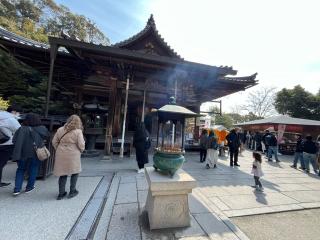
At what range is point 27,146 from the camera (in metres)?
A: 3.65

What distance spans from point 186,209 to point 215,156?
4.68 meters

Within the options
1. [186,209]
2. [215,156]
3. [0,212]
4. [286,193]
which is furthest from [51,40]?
[286,193]

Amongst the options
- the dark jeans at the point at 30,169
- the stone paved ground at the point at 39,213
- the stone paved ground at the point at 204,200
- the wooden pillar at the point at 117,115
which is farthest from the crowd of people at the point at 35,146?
the wooden pillar at the point at 117,115

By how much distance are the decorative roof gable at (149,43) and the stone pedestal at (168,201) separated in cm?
874

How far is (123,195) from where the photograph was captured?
12.8 feet

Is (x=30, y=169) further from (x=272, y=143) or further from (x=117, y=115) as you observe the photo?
(x=272, y=143)

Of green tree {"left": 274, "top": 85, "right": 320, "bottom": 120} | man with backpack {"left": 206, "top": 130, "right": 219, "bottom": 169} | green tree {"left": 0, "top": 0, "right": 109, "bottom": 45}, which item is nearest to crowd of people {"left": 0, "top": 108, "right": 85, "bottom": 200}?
man with backpack {"left": 206, "top": 130, "right": 219, "bottom": 169}

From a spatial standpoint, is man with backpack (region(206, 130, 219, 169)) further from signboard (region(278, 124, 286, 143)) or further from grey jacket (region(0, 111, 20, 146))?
signboard (region(278, 124, 286, 143))

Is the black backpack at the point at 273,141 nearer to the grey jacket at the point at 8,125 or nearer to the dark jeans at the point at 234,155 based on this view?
the dark jeans at the point at 234,155

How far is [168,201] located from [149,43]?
9.30m

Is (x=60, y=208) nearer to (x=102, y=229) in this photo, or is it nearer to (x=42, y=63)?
(x=102, y=229)

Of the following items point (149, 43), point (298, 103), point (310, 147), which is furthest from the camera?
point (298, 103)

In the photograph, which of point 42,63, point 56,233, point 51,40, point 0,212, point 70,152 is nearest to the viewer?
point 56,233

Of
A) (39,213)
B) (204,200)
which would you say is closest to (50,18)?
(39,213)
